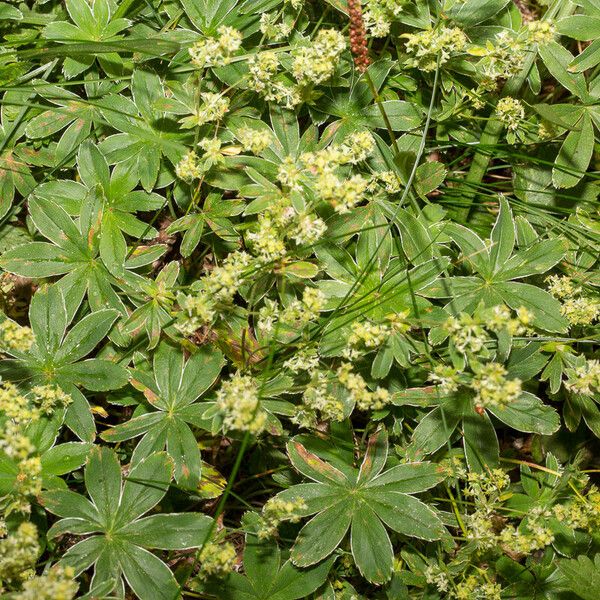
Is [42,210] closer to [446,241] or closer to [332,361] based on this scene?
[332,361]

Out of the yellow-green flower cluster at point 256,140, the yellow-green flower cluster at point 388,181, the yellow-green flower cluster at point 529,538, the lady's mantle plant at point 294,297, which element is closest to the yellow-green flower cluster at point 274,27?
the lady's mantle plant at point 294,297

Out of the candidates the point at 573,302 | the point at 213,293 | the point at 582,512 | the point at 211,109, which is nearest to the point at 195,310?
the point at 213,293

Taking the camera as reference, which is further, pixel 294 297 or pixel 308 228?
pixel 294 297

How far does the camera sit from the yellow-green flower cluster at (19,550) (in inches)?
91.0

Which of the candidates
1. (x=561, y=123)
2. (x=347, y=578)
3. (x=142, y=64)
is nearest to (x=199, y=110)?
(x=142, y=64)

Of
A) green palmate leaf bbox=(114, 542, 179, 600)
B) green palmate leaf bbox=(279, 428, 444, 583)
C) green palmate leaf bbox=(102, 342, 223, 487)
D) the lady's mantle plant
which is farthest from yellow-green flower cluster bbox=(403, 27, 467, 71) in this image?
green palmate leaf bbox=(114, 542, 179, 600)

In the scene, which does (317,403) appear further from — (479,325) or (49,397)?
(49,397)

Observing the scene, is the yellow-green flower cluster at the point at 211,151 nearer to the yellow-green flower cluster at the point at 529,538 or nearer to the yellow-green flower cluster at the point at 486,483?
the yellow-green flower cluster at the point at 486,483

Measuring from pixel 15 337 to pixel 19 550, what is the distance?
79 centimetres

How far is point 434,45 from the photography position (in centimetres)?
301

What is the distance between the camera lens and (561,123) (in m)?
3.01

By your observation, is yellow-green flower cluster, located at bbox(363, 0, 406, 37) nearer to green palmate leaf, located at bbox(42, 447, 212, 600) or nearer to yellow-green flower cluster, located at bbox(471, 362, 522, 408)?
yellow-green flower cluster, located at bbox(471, 362, 522, 408)

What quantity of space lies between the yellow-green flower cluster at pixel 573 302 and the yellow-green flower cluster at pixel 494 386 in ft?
2.42

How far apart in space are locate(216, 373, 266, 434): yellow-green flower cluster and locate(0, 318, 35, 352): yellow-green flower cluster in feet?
2.65
